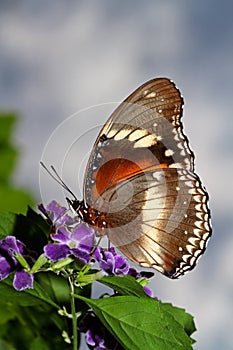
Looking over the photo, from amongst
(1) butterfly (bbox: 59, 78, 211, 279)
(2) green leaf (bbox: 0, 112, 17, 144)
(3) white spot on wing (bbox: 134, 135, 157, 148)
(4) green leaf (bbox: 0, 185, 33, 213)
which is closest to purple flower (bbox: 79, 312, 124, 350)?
(1) butterfly (bbox: 59, 78, 211, 279)

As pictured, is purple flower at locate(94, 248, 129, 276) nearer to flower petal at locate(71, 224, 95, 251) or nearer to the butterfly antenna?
flower petal at locate(71, 224, 95, 251)

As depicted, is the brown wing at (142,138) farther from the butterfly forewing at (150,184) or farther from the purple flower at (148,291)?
the purple flower at (148,291)

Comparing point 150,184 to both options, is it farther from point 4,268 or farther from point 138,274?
point 4,268

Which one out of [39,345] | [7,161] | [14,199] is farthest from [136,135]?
[7,161]

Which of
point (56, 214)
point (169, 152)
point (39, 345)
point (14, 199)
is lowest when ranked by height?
point (39, 345)

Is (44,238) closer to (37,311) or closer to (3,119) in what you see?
(37,311)

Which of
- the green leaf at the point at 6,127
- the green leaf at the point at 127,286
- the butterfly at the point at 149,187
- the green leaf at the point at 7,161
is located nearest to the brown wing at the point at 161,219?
the butterfly at the point at 149,187

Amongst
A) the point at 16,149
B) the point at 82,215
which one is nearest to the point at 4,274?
the point at 82,215

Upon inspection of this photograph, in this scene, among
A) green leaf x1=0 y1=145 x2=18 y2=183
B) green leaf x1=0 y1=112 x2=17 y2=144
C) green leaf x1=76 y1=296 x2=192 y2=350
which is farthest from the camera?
green leaf x1=0 y1=112 x2=17 y2=144
